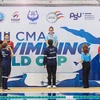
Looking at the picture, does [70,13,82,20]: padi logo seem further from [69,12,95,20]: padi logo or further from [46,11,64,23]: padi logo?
[46,11,64,23]: padi logo

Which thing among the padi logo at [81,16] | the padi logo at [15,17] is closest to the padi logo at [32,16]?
the padi logo at [15,17]

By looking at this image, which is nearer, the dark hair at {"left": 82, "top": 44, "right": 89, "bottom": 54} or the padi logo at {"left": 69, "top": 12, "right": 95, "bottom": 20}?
the dark hair at {"left": 82, "top": 44, "right": 89, "bottom": 54}

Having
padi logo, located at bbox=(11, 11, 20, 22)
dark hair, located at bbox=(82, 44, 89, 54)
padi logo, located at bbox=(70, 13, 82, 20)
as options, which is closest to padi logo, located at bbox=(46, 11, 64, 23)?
padi logo, located at bbox=(70, 13, 82, 20)

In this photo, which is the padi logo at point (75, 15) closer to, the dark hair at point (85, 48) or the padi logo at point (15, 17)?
A: the dark hair at point (85, 48)

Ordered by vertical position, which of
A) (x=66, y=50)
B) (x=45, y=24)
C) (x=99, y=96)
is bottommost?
(x=99, y=96)

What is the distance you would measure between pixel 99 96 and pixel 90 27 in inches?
153

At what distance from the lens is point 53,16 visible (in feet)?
51.2

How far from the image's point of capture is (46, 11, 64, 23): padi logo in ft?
51.2

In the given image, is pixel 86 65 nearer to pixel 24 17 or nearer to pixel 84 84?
pixel 84 84

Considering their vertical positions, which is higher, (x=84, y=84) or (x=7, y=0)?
(x=7, y=0)

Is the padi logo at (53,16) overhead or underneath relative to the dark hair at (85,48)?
overhead

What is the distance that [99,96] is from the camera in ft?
41.1

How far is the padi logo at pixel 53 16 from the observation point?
15.6 metres

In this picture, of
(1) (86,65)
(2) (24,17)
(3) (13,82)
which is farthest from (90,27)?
(3) (13,82)
